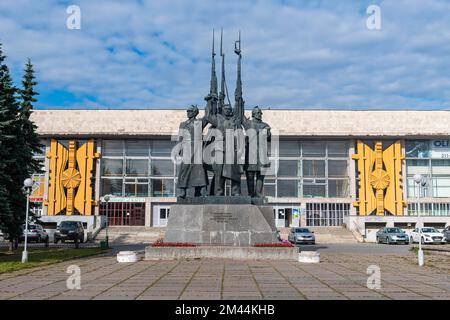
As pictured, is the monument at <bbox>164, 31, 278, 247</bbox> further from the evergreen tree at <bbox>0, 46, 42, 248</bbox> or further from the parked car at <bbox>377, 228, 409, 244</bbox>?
the parked car at <bbox>377, 228, 409, 244</bbox>

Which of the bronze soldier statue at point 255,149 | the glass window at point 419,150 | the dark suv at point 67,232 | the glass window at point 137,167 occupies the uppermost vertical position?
the glass window at point 419,150

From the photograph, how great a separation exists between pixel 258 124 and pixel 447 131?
37.4m

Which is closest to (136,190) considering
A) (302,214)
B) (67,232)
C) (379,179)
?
(67,232)

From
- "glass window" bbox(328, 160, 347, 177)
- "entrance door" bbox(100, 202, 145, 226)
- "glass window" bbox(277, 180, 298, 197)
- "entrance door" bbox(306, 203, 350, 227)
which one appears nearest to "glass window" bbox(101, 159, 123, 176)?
"entrance door" bbox(100, 202, 145, 226)

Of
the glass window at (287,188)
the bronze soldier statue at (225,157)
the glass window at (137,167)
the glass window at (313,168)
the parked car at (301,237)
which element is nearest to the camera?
the bronze soldier statue at (225,157)

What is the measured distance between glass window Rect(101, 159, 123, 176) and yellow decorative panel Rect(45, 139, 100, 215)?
126cm

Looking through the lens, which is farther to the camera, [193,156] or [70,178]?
[70,178]

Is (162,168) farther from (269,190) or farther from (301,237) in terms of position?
(301,237)

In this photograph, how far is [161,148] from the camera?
5159 centimetres

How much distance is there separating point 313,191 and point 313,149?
4.39 metres

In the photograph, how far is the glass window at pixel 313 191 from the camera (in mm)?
50844

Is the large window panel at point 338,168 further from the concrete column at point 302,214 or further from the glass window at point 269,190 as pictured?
the glass window at point 269,190

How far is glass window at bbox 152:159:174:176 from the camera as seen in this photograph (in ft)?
168

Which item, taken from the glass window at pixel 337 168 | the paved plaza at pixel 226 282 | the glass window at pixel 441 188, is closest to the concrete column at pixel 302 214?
the glass window at pixel 337 168
